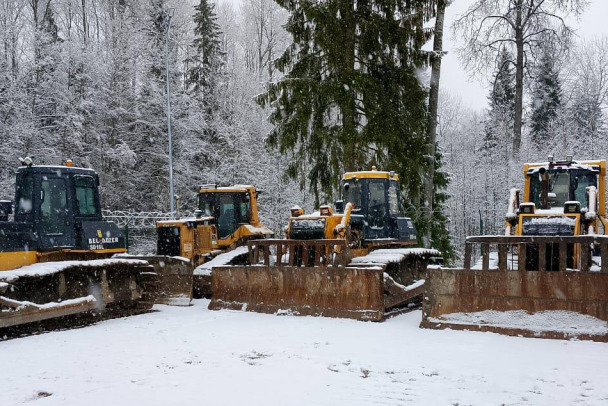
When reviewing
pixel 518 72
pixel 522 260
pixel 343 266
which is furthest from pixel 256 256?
pixel 518 72

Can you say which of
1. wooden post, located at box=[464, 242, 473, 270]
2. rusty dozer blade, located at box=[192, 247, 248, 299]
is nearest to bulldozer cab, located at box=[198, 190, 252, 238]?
rusty dozer blade, located at box=[192, 247, 248, 299]

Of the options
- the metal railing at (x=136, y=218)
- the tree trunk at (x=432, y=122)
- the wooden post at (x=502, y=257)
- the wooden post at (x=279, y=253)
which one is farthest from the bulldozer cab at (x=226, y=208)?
the metal railing at (x=136, y=218)

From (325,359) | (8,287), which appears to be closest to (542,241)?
(325,359)

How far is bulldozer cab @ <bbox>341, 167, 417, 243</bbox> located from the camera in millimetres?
11758

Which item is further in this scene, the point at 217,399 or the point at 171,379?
the point at 171,379

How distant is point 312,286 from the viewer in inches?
395

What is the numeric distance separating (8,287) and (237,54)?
36.2m

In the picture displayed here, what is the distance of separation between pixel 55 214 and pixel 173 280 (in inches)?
113

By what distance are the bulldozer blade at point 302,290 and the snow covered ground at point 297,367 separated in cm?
45

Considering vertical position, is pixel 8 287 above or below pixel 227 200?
below

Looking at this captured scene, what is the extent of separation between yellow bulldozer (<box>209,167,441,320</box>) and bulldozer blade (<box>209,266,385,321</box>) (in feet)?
0.05

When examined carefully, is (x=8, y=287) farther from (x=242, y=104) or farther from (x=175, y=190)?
(x=242, y=104)

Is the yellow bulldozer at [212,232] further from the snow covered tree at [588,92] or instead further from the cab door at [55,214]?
the snow covered tree at [588,92]

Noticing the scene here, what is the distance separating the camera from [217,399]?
5414 millimetres
